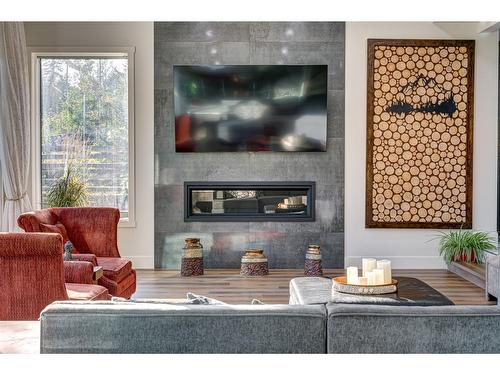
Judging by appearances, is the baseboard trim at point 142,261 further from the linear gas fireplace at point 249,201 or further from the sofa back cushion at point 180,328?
the sofa back cushion at point 180,328

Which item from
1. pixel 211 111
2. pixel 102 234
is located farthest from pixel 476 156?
pixel 102 234

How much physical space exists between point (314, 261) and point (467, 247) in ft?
5.63

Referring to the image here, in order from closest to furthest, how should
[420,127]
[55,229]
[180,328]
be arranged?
[180,328], [55,229], [420,127]

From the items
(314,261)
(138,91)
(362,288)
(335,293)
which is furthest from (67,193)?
(362,288)

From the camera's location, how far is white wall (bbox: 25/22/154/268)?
6.71 metres

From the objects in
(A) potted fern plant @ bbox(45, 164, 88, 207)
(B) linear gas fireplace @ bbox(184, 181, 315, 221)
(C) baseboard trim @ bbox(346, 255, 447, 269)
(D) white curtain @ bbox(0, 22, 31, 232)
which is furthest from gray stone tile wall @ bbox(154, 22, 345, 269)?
(D) white curtain @ bbox(0, 22, 31, 232)

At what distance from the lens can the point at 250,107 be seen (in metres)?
6.73

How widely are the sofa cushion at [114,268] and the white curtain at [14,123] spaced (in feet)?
6.95

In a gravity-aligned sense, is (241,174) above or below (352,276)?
above

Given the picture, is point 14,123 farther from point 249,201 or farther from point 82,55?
Answer: point 249,201

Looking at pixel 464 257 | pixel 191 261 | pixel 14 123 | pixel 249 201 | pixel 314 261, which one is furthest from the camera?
pixel 249 201

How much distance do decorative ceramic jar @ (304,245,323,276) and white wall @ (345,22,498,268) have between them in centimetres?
63

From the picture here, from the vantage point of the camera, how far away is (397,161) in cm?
672

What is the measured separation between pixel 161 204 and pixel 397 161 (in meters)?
2.74
